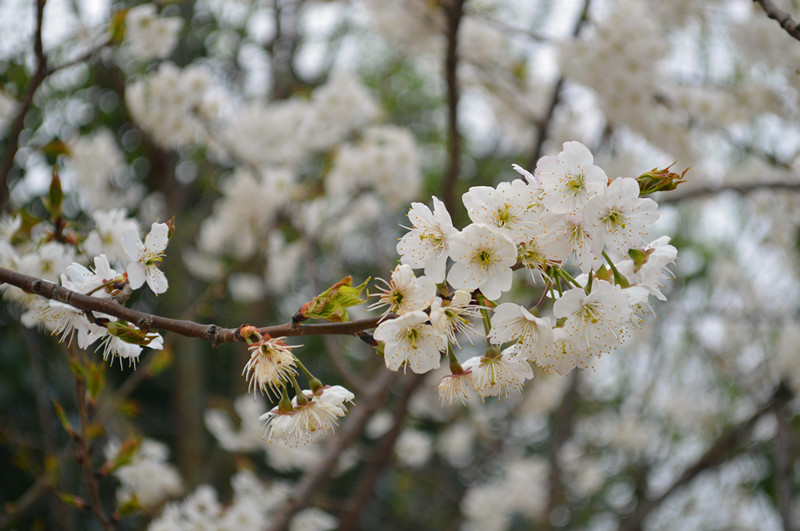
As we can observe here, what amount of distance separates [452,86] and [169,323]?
55.9 inches

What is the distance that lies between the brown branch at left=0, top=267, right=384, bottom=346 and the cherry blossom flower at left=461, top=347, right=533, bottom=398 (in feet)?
0.62

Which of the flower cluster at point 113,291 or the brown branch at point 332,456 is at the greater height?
the flower cluster at point 113,291

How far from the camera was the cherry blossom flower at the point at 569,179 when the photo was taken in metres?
0.79

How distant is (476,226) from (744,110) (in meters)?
2.16

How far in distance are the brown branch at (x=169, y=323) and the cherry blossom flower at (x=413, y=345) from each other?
30mm

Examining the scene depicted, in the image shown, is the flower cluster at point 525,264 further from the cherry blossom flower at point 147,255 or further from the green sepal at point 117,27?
the green sepal at point 117,27

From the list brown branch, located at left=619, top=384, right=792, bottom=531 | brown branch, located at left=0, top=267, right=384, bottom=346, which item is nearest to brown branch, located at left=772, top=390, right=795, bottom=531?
brown branch, located at left=619, top=384, right=792, bottom=531

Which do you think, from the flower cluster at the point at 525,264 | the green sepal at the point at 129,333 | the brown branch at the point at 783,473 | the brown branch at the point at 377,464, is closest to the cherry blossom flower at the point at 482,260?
the flower cluster at the point at 525,264

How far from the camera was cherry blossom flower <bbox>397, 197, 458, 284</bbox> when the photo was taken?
0.82m

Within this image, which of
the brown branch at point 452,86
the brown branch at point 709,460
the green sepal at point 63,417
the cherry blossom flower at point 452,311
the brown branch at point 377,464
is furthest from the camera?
the brown branch at point 709,460

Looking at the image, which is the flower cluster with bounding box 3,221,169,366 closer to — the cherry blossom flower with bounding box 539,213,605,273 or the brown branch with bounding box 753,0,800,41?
the cherry blossom flower with bounding box 539,213,605,273

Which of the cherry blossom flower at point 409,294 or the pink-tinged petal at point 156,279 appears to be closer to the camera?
the cherry blossom flower at point 409,294

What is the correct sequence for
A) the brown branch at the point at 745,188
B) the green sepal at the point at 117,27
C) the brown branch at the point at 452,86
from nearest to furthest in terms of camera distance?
1. the green sepal at the point at 117,27
2. the brown branch at the point at 745,188
3. the brown branch at the point at 452,86

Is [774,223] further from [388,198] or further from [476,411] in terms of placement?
[476,411]
